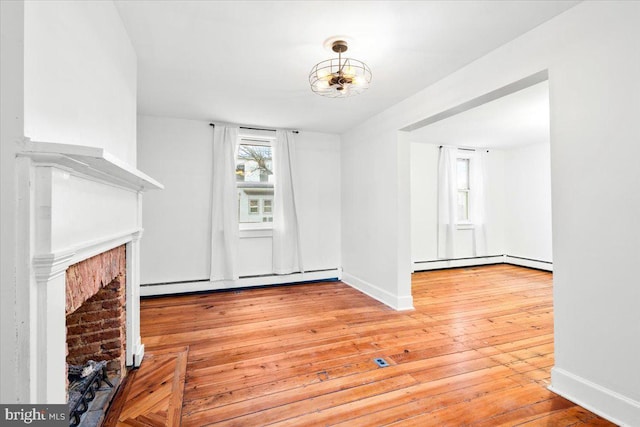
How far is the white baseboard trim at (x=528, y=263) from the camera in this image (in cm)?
568

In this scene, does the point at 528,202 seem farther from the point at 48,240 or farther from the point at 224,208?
the point at 48,240

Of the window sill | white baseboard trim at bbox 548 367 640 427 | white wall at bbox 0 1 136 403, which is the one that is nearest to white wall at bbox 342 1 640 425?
white baseboard trim at bbox 548 367 640 427

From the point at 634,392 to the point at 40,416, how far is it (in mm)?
2707

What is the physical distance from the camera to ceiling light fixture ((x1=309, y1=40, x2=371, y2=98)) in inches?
93.4

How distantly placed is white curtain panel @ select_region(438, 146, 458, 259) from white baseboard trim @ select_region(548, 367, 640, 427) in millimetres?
4076

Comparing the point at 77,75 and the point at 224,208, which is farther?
the point at 224,208

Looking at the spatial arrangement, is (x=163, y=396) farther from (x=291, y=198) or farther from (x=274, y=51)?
(x=291, y=198)

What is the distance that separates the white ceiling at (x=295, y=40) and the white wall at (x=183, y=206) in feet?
2.69

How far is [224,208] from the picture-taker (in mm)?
4391

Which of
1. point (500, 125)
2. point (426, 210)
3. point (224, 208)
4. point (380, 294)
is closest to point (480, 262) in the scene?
point (426, 210)

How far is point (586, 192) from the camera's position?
5.98 ft

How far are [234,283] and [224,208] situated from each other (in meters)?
1.16

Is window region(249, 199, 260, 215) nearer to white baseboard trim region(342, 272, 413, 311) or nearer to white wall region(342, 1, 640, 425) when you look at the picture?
white baseboard trim region(342, 272, 413, 311)

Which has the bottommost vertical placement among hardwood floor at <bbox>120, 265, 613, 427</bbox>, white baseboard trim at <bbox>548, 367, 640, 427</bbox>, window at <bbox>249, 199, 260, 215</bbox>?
hardwood floor at <bbox>120, 265, 613, 427</bbox>
